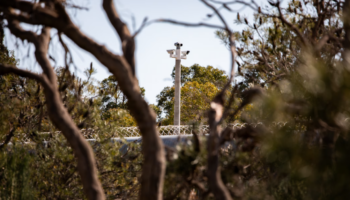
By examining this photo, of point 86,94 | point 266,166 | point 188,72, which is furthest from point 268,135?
point 188,72

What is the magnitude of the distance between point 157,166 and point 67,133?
2.77ft

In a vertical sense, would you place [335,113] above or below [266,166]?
above

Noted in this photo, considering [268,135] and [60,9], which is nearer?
[268,135]

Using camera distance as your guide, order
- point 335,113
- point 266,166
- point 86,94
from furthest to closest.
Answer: point 86,94 → point 266,166 → point 335,113

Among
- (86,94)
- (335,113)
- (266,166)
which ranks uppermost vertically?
(86,94)

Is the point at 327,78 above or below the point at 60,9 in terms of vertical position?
below

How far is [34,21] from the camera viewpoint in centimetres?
302

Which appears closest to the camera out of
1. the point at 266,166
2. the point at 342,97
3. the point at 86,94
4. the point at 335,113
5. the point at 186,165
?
the point at 342,97

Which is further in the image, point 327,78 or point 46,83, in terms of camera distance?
point 46,83

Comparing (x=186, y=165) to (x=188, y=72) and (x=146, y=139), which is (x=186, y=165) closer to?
(x=146, y=139)

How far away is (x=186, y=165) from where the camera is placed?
2.90 meters

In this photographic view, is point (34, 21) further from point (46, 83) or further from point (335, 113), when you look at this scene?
point (335, 113)

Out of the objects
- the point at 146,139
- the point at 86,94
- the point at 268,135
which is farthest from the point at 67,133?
the point at 86,94

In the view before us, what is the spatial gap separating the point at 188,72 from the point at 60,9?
3179 centimetres
